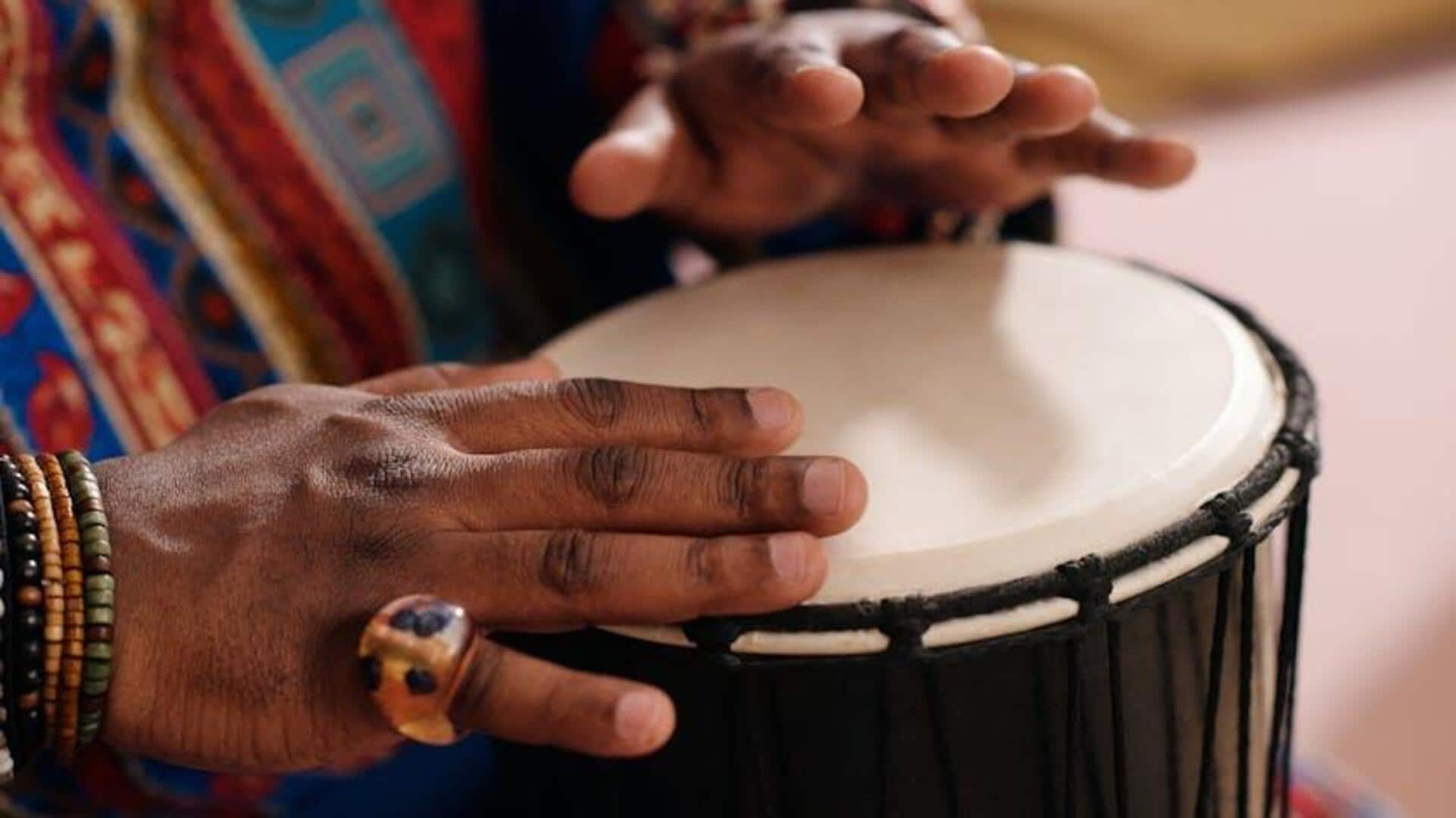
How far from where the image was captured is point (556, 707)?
596mm

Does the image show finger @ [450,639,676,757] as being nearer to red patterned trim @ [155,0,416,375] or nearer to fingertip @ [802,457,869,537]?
fingertip @ [802,457,869,537]

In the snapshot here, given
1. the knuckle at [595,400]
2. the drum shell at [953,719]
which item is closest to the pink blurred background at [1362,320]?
the drum shell at [953,719]

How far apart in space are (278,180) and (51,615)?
405 mm

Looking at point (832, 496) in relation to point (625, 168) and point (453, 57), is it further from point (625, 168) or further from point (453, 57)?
point (453, 57)

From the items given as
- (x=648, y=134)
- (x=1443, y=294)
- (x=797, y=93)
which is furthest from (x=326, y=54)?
(x=1443, y=294)

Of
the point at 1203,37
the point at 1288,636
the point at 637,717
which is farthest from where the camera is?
the point at 1203,37

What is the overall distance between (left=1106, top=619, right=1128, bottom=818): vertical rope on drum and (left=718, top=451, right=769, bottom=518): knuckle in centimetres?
15

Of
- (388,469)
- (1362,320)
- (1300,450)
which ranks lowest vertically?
(1362,320)

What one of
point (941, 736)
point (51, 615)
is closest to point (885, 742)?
point (941, 736)

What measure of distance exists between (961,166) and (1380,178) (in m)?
1.58

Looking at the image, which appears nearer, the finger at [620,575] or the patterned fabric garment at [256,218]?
the finger at [620,575]

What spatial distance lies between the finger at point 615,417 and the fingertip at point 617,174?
0.20 m

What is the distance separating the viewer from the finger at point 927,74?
78 centimetres

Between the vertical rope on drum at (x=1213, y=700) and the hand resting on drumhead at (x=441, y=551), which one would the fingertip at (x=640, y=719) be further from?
the vertical rope on drum at (x=1213, y=700)
